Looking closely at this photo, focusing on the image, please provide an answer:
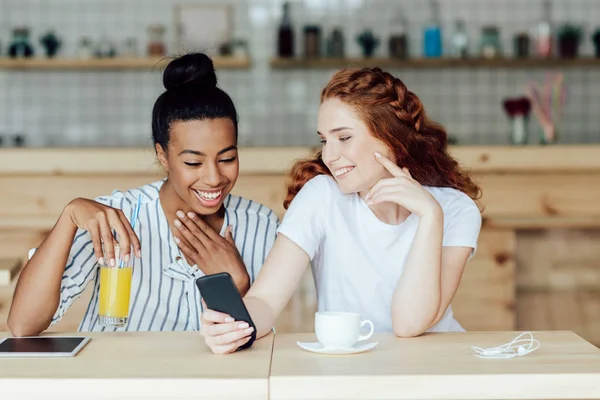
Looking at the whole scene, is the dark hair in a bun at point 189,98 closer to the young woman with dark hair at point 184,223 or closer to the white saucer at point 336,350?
the young woman with dark hair at point 184,223

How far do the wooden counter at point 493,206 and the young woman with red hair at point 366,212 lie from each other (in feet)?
4.23

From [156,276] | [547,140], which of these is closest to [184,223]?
[156,276]

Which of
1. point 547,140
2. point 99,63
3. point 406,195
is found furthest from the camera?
point 99,63

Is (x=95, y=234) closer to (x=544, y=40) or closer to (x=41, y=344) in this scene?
(x=41, y=344)

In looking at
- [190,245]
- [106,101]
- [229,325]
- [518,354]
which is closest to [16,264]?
[190,245]

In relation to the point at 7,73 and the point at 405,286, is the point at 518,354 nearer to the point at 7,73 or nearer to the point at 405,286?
the point at 405,286

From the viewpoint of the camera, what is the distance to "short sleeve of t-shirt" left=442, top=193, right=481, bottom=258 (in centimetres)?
163

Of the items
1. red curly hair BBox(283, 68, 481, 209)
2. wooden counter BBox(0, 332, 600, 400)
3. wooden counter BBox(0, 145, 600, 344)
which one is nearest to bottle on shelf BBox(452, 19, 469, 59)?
wooden counter BBox(0, 145, 600, 344)

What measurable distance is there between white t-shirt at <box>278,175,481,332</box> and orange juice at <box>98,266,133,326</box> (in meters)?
0.35

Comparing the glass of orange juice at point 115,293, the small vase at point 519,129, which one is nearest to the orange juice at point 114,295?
the glass of orange juice at point 115,293

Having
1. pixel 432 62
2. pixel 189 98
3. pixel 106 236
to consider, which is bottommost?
pixel 106 236

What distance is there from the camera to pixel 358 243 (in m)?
1.74

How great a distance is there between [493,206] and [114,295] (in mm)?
1935

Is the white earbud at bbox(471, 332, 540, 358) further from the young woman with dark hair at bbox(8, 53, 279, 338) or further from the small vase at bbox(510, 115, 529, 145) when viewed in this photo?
the small vase at bbox(510, 115, 529, 145)
